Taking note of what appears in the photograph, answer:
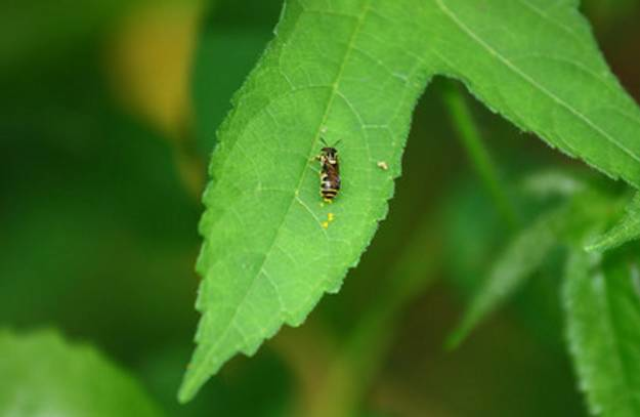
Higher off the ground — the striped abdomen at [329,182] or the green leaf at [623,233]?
the green leaf at [623,233]

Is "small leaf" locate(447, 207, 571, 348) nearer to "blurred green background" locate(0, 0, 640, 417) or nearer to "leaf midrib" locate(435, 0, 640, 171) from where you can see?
A: "leaf midrib" locate(435, 0, 640, 171)

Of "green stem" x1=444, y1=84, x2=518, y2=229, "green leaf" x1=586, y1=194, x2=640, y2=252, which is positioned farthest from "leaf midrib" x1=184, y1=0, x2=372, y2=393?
"green leaf" x1=586, y1=194, x2=640, y2=252

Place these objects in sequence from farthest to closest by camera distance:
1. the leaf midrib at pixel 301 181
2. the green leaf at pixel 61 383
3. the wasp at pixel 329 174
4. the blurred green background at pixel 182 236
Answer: the blurred green background at pixel 182 236
the green leaf at pixel 61 383
the wasp at pixel 329 174
the leaf midrib at pixel 301 181

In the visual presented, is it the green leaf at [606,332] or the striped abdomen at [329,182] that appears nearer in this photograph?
the striped abdomen at [329,182]

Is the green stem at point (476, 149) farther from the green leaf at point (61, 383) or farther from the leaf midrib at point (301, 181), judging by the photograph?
the green leaf at point (61, 383)

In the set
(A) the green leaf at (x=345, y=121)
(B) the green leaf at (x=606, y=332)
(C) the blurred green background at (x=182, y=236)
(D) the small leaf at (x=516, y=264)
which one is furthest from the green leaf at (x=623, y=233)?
(C) the blurred green background at (x=182, y=236)

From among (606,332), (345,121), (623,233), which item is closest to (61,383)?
(345,121)
